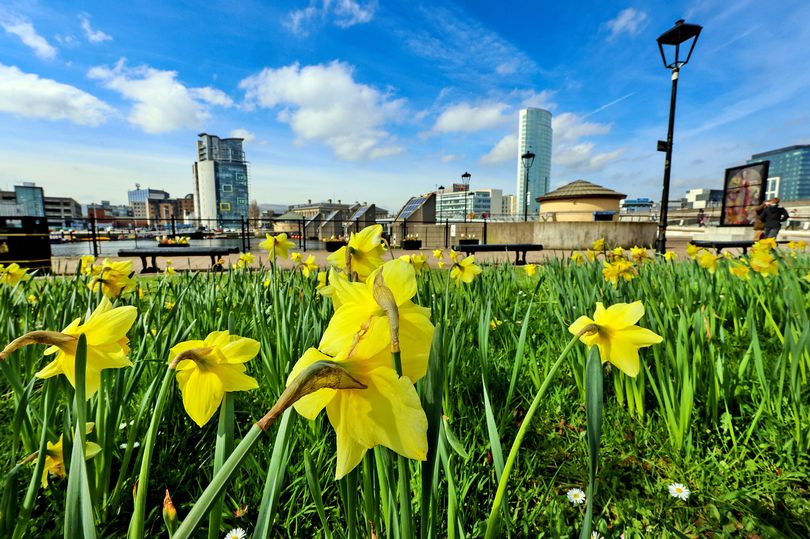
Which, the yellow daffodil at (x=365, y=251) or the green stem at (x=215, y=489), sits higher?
the yellow daffodil at (x=365, y=251)

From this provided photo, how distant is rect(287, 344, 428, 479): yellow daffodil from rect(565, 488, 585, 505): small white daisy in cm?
101

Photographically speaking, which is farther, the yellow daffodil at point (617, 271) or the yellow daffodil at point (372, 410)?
the yellow daffodil at point (617, 271)

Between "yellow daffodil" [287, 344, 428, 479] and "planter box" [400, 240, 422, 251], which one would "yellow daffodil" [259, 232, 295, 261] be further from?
"planter box" [400, 240, 422, 251]

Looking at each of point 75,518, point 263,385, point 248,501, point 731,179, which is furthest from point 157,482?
point 731,179

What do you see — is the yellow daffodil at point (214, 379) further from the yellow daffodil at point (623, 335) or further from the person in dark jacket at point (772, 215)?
the person in dark jacket at point (772, 215)

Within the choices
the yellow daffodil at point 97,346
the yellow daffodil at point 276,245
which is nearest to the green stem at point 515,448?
the yellow daffodil at point 97,346

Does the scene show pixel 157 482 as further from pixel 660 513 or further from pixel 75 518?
pixel 660 513

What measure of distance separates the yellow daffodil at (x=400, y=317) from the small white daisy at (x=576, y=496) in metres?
0.99

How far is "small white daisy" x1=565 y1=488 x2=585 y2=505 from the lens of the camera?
3.59 ft

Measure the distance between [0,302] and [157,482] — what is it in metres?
1.75

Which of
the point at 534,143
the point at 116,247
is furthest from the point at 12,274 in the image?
the point at 534,143

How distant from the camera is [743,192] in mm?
14242

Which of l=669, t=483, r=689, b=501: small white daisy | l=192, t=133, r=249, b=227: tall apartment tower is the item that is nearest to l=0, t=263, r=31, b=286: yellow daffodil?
l=669, t=483, r=689, b=501: small white daisy

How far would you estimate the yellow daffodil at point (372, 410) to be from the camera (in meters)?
0.36
